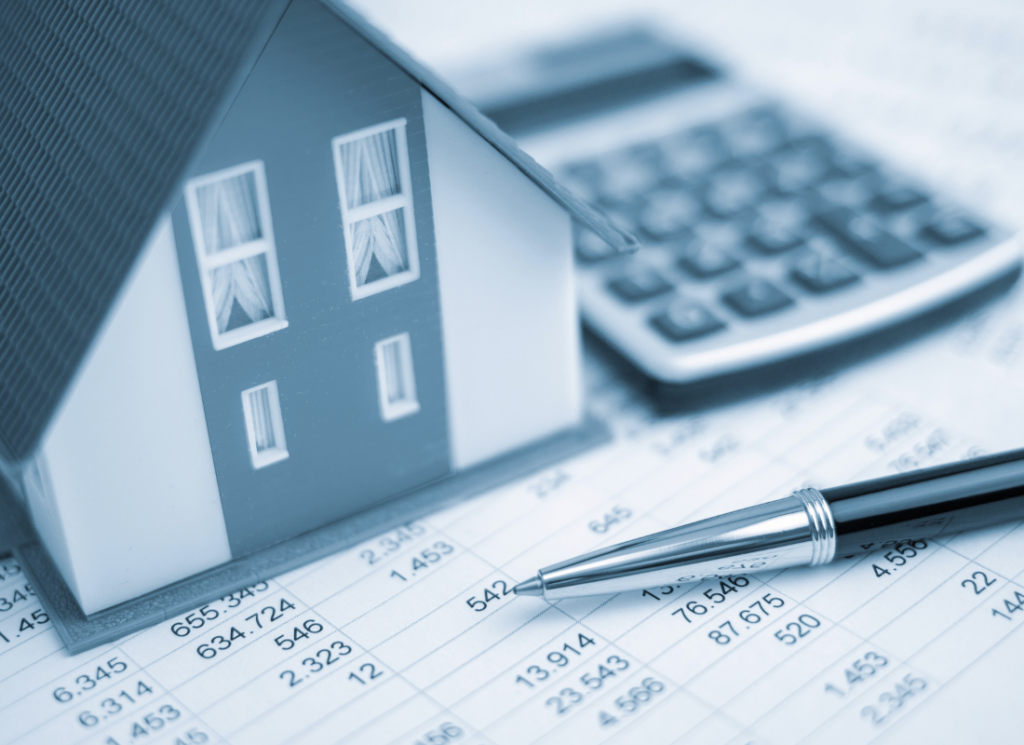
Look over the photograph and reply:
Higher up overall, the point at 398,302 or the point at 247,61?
the point at 247,61

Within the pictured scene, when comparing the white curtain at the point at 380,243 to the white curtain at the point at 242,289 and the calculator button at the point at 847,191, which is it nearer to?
the white curtain at the point at 242,289

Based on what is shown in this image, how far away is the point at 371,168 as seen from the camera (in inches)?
17.8

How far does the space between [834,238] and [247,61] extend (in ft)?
1.31

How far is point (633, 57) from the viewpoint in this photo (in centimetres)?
89

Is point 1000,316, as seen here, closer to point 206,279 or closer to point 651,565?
point 651,565

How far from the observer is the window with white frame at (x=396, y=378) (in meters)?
0.49

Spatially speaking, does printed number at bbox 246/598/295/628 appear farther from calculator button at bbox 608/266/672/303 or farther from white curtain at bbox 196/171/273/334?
calculator button at bbox 608/266/672/303

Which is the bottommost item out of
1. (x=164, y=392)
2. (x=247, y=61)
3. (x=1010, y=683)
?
(x=1010, y=683)

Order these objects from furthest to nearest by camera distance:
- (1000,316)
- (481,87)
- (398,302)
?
(481,87)
(1000,316)
(398,302)

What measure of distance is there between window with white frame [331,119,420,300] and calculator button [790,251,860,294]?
0.78 feet

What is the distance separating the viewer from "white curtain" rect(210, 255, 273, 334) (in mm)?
435

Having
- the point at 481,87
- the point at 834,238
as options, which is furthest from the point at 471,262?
the point at 481,87

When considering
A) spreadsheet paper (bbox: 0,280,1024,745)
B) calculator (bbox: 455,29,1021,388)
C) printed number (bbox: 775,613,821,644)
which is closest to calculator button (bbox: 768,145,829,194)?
calculator (bbox: 455,29,1021,388)

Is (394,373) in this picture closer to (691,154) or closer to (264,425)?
(264,425)
